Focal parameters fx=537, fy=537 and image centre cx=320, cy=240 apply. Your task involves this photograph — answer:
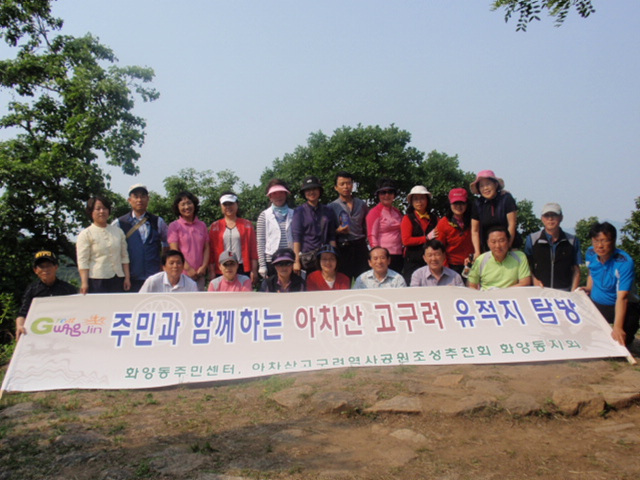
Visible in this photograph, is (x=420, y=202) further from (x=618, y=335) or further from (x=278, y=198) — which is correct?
(x=618, y=335)

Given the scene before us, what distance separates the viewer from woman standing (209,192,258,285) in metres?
6.29

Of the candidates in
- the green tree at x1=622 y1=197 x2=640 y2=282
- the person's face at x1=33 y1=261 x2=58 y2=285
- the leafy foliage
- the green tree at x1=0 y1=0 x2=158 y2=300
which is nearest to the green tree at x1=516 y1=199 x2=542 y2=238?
the leafy foliage

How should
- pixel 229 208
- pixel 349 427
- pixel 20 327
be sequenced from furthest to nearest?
pixel 229 208, pixel 20 327, pixel 349 427

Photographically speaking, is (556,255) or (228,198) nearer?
(556,255)

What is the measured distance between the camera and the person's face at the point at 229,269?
5.75 meters

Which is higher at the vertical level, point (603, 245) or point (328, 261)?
point (603, 245)

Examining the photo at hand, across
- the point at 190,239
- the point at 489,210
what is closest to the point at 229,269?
the point at 190,239

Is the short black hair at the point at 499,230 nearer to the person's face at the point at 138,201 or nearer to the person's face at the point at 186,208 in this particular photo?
the person's face at the point at 186,208

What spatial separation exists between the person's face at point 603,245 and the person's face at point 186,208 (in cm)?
438

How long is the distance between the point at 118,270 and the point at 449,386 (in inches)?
145

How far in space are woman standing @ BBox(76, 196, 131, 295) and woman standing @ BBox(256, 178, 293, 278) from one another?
156cm

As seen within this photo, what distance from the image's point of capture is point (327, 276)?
227 inches

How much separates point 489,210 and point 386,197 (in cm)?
120

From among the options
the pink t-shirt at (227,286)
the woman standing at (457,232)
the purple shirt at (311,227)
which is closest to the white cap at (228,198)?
the purple shirt at (311,227)
